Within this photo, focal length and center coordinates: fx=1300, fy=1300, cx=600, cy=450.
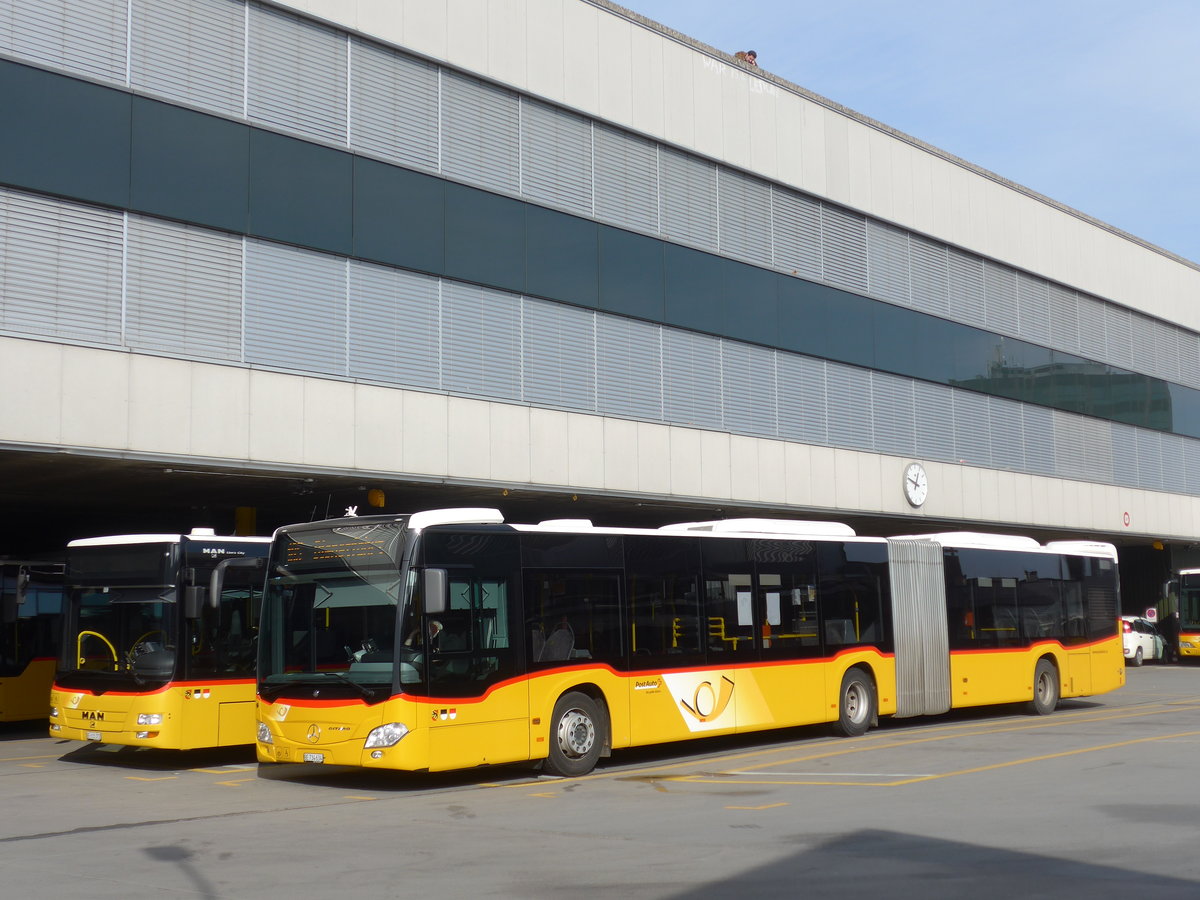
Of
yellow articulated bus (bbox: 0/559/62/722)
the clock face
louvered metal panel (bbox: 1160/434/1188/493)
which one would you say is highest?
louvered metal panel (bbox: 1160/434/1188/493)

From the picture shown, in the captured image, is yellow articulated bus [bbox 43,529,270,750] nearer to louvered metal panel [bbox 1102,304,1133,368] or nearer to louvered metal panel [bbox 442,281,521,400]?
louvered metal panel [bbox 442,281,521,400]

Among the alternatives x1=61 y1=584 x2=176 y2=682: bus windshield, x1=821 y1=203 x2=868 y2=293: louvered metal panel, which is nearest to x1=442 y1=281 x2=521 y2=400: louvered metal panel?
x1=61 y1=584 x2=176 y2=682: bus windshield

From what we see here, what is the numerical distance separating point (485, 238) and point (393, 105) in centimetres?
271

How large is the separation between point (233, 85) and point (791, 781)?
13.0m

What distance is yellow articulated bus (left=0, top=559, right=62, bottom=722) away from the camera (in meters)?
20.6

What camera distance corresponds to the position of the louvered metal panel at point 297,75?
1980cm

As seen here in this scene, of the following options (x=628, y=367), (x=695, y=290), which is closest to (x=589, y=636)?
(x=628, y=367)

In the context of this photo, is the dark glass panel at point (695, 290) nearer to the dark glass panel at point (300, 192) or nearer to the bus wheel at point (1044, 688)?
the dark glass panel at point (300, 192)

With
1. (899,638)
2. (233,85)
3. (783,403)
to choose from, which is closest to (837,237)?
(783,403)

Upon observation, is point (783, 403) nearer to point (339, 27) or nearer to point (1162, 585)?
point (339, 27)

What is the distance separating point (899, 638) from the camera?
20.3 m

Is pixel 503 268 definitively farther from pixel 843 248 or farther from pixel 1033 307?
pixel 1033 307

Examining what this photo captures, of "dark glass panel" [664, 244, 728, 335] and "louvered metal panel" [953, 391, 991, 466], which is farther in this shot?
"louvered metal panel" [953, 391, 991, 466]

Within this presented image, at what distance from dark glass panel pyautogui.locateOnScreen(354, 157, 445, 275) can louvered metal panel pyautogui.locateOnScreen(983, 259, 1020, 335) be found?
18.1 m
